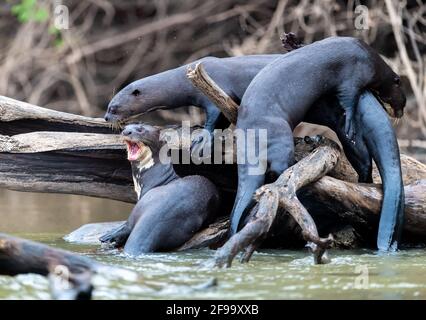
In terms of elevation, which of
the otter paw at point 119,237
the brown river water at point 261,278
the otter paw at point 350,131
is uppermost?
the otter paw at point 350,131

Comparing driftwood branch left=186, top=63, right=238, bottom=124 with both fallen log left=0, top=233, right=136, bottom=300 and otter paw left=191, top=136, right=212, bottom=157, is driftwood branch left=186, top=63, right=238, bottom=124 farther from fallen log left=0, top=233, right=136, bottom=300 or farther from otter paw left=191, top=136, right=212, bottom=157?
fallen log left=0, top=233, right=136, bottom=300

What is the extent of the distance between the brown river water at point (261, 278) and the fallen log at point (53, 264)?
104mm

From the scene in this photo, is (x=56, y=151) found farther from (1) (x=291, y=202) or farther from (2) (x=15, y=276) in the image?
(2) (x=15, y=276)

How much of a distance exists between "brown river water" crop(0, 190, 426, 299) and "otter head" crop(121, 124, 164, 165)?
1.52ft

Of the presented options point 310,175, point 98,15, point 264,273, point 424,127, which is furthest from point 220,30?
point 264,273

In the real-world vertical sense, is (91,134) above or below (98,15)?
below

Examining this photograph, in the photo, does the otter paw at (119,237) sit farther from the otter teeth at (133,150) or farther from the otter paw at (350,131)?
the otter paw at (350,131)

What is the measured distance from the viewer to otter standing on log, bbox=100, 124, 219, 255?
4055mm

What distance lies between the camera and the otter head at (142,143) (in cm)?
439

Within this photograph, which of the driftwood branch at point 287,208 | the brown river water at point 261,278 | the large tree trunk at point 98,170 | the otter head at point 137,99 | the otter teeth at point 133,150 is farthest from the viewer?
the otter head at point 137,99

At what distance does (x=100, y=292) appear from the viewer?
2.90 meters

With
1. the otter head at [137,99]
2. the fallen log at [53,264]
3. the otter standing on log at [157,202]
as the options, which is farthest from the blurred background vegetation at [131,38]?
the fallen log at [53,264]

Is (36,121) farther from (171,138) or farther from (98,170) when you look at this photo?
(171,138)

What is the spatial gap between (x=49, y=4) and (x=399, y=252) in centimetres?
464
